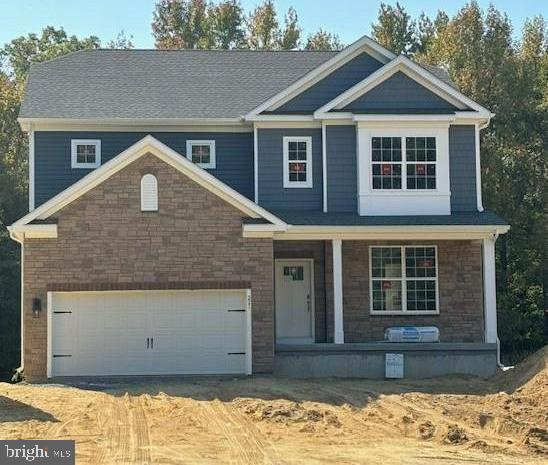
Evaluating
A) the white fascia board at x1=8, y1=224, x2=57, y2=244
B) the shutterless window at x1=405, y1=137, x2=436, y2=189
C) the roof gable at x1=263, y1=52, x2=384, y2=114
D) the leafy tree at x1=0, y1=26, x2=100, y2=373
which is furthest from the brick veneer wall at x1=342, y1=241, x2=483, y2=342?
the leafy tree at x1=0, y1=26, x2=100, y2=373

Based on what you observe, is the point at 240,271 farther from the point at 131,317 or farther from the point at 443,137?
the point at 443,137

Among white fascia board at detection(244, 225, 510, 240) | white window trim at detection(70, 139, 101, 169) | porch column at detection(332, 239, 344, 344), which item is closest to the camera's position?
porch column at detection(332, 239, 344, 344)

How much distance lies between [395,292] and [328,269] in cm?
183

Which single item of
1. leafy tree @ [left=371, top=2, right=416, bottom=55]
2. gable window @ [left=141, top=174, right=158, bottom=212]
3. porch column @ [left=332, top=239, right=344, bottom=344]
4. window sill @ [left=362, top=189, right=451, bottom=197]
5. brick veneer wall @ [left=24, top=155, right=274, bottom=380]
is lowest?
porch column @ [left=332, top=239, right=344, bottom=344]

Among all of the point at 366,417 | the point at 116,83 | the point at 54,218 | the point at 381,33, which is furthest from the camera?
the point at 381,33

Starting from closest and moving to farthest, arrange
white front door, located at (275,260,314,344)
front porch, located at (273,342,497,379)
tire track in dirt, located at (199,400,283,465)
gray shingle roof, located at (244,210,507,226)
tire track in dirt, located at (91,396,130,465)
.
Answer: tire track in dirt, located at (91,396,130,465) → tire track in dirt, located at (199,400,283,465) → front porch, located at (273,342,497,379) → gray shingle roof, located at (244,210,507,226) → white front door, located at (275,260,314,344)

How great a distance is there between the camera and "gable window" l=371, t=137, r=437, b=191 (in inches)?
1004

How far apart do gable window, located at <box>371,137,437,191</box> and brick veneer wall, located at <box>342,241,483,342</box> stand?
1.58m

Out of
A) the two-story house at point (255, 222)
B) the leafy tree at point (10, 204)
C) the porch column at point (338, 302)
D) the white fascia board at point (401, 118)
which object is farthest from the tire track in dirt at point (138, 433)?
the leafy tree at point (10, 204)

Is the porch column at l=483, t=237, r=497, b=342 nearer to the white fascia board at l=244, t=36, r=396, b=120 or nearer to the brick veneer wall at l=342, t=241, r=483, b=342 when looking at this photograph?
the brick veneer wall at l=342, t=241, r=483, b=342

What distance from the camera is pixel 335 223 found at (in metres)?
24.5

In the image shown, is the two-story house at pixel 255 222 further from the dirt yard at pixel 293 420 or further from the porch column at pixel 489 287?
the dirt yard at pixel 293 420

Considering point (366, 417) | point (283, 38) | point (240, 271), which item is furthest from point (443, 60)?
point (366, 417)

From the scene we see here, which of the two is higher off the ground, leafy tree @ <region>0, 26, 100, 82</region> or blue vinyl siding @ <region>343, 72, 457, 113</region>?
leafy tree @ <region>0, 26, 100, 82</region>
